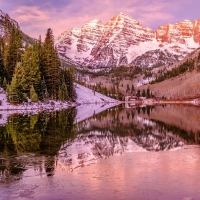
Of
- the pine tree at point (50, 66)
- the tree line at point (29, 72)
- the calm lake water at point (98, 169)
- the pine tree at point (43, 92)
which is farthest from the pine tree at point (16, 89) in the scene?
the calm lake water at point (98, 169)

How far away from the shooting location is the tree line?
88.6 m

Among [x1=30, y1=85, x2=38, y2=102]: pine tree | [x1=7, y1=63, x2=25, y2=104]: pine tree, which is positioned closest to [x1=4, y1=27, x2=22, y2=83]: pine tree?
[x1=7, y1=63, x2=25, y2=104]: pine tree

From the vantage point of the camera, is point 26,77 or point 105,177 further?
point 26,77

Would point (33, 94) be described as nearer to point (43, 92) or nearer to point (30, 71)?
point (30, 71)

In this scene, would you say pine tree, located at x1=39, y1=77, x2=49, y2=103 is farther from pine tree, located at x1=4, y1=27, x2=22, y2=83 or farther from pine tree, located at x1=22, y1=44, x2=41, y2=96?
pine tree, located at x1=4, y1=27, x2=22, y2=83

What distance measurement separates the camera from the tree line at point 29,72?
291 feet

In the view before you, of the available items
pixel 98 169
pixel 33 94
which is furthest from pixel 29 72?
pixel 98 169

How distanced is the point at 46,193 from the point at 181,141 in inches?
791

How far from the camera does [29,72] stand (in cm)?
9344

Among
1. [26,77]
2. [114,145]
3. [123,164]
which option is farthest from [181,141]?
[26,77]

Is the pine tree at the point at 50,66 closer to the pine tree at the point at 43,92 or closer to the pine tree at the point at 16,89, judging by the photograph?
the pine tree at the point at 43,92

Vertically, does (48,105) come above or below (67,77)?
below

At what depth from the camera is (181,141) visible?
100ft

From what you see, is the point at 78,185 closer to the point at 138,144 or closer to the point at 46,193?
the point at 46,193
